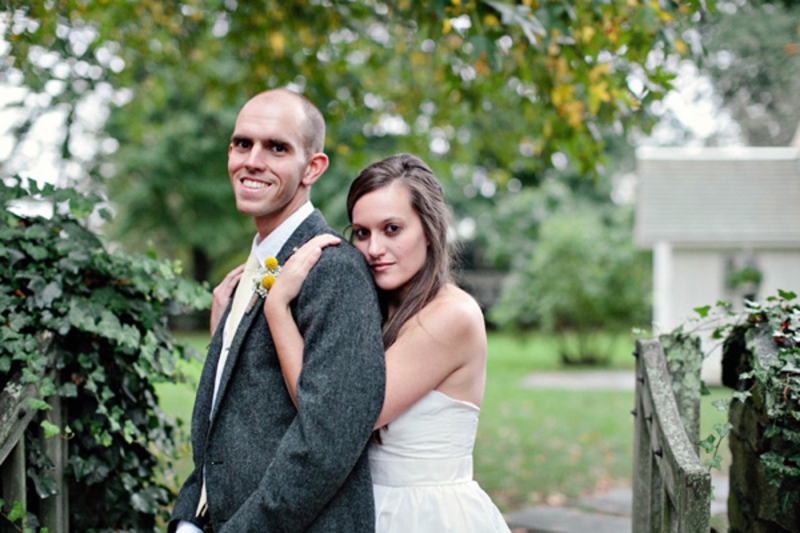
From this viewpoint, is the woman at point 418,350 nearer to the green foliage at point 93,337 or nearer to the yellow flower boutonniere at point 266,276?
the yellow flower boutonniere at point 266,276

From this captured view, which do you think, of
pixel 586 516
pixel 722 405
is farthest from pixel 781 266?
pixel 722 405

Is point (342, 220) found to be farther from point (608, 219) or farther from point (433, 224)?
point (433, 224)

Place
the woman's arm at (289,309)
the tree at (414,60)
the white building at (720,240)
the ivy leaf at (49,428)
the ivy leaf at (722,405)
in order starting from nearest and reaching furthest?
the woman's arm at (289,309), the ivy leaf at (722,405), the ivy leaf at (49,428), the tree at (414,60), the white building at (720,240)

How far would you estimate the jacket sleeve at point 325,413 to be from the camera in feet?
6.60

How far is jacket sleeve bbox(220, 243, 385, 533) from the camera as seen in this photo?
6.60ft

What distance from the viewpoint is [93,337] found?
10.5ft

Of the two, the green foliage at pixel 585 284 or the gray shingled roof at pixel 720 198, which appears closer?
the gray shingled roof at pixel 720 198

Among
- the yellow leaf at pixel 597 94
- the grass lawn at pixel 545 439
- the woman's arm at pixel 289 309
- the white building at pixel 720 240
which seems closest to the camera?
the woman's arm at pixel 289 309

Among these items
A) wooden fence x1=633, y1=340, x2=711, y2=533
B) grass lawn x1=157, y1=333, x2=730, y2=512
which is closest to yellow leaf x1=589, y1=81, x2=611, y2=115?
wooden fence x1=633, y1=340, x2=711, y2=533

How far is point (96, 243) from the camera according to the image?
3346 millimetres

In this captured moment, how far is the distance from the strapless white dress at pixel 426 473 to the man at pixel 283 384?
144 millimetres

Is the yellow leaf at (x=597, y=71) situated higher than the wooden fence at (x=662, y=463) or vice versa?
the yellow leaf at (x=597, y=71)

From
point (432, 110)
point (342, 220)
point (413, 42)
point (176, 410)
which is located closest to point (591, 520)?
point (413, 42)

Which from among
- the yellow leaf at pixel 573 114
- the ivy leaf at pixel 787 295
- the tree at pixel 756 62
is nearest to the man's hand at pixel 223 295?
the ivy leaf at pixel 787 295
